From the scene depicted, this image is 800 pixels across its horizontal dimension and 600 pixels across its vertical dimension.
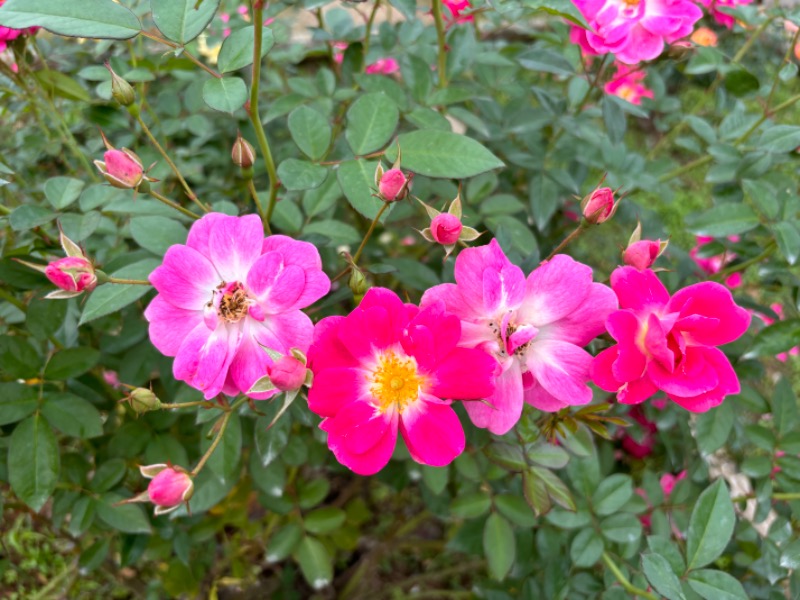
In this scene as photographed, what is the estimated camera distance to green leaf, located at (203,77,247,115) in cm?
74

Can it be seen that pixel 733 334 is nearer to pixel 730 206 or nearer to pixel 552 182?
pixel 730 206

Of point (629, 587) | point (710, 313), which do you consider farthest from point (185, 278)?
point (629, 587)

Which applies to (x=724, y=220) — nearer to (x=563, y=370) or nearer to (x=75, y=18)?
(x=563, y=370)

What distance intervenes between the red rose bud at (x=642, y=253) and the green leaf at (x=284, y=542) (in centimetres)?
86

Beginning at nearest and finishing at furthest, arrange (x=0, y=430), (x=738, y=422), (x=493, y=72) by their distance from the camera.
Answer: (x=0, y=430)
(x=738, y=422)
(x=493, y=72)

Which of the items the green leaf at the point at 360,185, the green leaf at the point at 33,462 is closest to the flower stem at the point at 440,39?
the green leaf at the point at 360,185

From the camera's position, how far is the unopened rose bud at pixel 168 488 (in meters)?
0.66

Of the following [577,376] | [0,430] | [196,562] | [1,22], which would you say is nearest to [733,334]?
[577,376]

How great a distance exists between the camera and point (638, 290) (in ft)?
2.29

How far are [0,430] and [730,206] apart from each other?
4.18 feet

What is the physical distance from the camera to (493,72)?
1.39m

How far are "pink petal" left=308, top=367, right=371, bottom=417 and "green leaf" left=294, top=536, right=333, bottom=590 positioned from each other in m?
0.66

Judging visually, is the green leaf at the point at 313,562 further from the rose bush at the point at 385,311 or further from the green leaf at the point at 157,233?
the green leaf at the point at 157,233

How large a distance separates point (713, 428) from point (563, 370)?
1.77 ft
